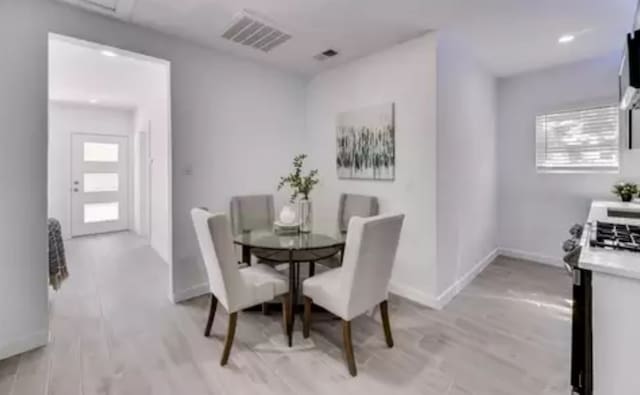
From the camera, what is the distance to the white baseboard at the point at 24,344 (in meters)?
2.03

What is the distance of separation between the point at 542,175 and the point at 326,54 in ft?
10.5

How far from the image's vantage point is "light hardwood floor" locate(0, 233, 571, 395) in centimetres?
179

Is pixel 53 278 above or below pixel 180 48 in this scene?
below

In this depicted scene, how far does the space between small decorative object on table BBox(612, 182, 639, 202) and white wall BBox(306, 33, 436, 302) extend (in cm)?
217

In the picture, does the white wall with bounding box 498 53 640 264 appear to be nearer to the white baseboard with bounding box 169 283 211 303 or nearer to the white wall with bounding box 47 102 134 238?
the white baseboard with bounding box 169 283 211 303

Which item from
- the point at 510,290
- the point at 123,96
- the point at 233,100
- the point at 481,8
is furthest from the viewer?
the point at 123,96

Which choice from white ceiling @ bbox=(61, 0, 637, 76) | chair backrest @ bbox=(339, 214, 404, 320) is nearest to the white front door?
white ceiling @ bbox=(61, 0, 637, 76)

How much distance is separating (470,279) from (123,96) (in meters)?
5.89

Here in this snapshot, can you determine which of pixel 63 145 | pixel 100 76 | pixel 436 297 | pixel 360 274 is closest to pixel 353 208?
pixel 436 297

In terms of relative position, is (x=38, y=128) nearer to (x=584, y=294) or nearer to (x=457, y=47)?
(x=584, y=294)

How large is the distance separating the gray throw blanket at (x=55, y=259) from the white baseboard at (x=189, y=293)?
3.38 ft

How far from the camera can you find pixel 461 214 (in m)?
3.23

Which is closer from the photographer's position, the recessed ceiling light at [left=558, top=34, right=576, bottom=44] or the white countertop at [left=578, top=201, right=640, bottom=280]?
the white countertop at [left=578, top=201, right=640, bottom=280]

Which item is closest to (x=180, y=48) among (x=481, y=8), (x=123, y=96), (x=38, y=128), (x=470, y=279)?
(x=38, y=128)
